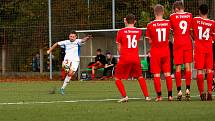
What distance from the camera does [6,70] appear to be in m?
39.6

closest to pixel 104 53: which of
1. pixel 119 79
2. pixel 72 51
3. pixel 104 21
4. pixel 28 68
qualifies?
pixel 104 21

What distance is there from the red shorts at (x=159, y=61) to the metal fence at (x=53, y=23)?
66.2ft

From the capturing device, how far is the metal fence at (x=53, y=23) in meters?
37.9

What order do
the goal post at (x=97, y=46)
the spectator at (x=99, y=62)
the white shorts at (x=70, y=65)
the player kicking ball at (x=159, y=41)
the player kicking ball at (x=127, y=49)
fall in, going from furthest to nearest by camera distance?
the goal post at (x=97, y=46) < the spectator at (x=99, y=62) < the white shorts at (x=70, y=65) < the player kicking ball at (x=127, y=49) < the player kicking ball at (x=159, y=41)

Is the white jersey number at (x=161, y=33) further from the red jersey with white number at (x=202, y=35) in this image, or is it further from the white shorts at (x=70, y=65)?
the white shorts at (x=70, y=65)

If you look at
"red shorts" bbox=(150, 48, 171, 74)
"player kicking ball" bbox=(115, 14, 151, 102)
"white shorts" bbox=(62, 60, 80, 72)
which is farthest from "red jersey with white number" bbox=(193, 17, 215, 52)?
"white shorts" bbox=(62, 60, 80, 72)

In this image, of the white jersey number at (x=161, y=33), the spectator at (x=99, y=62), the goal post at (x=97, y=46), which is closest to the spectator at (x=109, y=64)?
the spectator at (x=99, y=62)

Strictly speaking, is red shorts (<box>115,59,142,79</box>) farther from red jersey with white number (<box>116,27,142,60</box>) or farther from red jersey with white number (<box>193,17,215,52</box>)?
red jersey with white number (<box>193,17,215,52</box>)

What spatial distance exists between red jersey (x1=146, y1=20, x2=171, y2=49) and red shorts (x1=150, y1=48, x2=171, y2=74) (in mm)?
159

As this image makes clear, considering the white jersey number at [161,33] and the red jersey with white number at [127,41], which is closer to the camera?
the white jersey number at [161,33]

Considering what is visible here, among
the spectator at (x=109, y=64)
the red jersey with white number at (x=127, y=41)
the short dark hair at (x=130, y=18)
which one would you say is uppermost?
the short dark hair at (x=130, y=18)

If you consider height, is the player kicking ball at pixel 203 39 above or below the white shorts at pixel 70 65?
above

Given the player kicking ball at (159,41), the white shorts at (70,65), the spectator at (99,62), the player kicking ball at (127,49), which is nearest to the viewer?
the player kicking ball at (159,41)

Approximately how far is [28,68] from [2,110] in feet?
82.3
